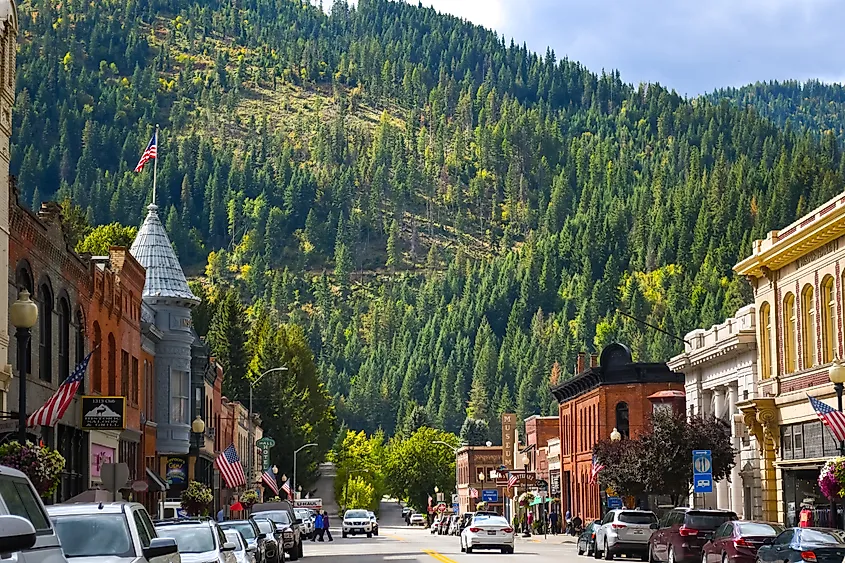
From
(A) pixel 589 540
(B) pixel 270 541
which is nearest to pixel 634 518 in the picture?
(A) pixel 589 540

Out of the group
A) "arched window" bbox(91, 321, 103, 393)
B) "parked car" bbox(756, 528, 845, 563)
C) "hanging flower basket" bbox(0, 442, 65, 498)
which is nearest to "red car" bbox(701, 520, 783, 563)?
"parked car" bbox(756, 528, 845, 563)

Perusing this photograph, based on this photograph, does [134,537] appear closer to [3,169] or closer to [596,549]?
[3,169]

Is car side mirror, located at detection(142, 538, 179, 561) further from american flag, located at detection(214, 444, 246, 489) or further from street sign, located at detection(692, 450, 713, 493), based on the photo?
american flag, located at detection(214, 444, 246, 489)

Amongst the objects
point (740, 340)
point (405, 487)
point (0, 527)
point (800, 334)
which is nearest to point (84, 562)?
point (0, 527)

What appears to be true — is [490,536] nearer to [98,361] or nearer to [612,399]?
[98,361]

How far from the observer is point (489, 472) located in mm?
165875

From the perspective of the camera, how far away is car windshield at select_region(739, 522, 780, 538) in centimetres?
3284

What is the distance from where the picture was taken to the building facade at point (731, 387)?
57.6 metres

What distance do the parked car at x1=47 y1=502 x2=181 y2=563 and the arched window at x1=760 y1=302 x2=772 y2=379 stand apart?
3990cm

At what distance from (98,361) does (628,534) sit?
17870mm

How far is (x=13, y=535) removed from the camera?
9.74m

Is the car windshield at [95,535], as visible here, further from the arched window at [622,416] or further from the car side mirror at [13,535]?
the arched window at [622,416]

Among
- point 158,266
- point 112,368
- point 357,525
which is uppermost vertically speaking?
point 158,266

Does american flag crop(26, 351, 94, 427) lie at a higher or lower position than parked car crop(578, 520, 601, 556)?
higher
